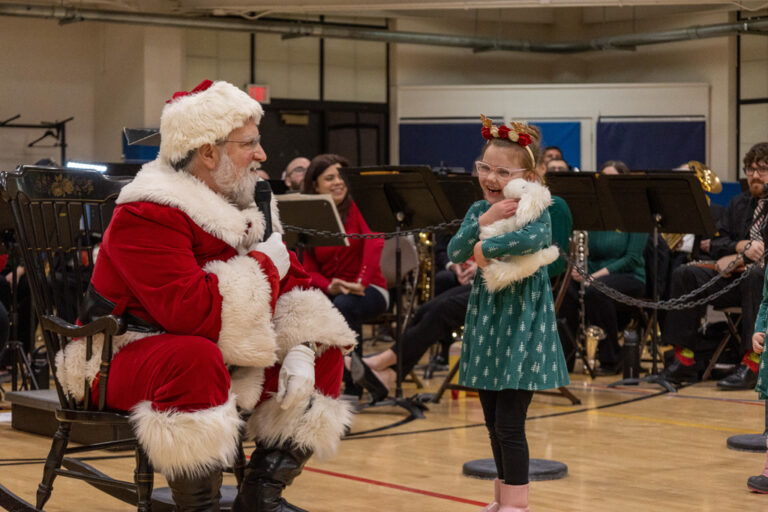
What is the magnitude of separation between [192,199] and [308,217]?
2686mm

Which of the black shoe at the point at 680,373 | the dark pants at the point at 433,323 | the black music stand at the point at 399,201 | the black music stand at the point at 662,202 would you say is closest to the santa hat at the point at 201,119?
the black music stand at the point at 399,201

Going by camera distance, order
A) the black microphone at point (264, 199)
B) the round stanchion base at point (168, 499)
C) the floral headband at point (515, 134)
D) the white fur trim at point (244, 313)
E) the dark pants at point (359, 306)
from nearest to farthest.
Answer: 1. the white fur trim at point (244, 313)
2. the black microphone at point (264, 199)
3. the round stanchion base at point (168, 499)
4. the floral headband at point (515, 134)
5. the dark pants at point (359, 306)

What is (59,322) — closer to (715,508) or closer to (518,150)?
(518,150)

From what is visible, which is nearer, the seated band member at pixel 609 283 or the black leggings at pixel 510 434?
the black leggings at pixel 510 434

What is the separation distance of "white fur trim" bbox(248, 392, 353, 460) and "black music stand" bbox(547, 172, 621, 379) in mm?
3610

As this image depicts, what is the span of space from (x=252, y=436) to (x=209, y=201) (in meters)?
0.72

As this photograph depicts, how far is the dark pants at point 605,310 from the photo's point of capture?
768cm

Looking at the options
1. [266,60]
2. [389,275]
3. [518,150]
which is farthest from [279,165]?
[518,150]

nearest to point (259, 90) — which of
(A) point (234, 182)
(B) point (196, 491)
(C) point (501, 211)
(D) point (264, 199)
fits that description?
(C) point (501, 211)

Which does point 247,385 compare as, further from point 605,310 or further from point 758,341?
point 605,310

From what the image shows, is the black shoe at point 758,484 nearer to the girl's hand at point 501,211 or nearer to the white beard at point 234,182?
the girl's hand at point 501,211

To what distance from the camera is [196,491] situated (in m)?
2.94

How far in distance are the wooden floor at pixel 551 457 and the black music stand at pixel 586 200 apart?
1.10m

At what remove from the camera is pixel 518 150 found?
12.5 ft
